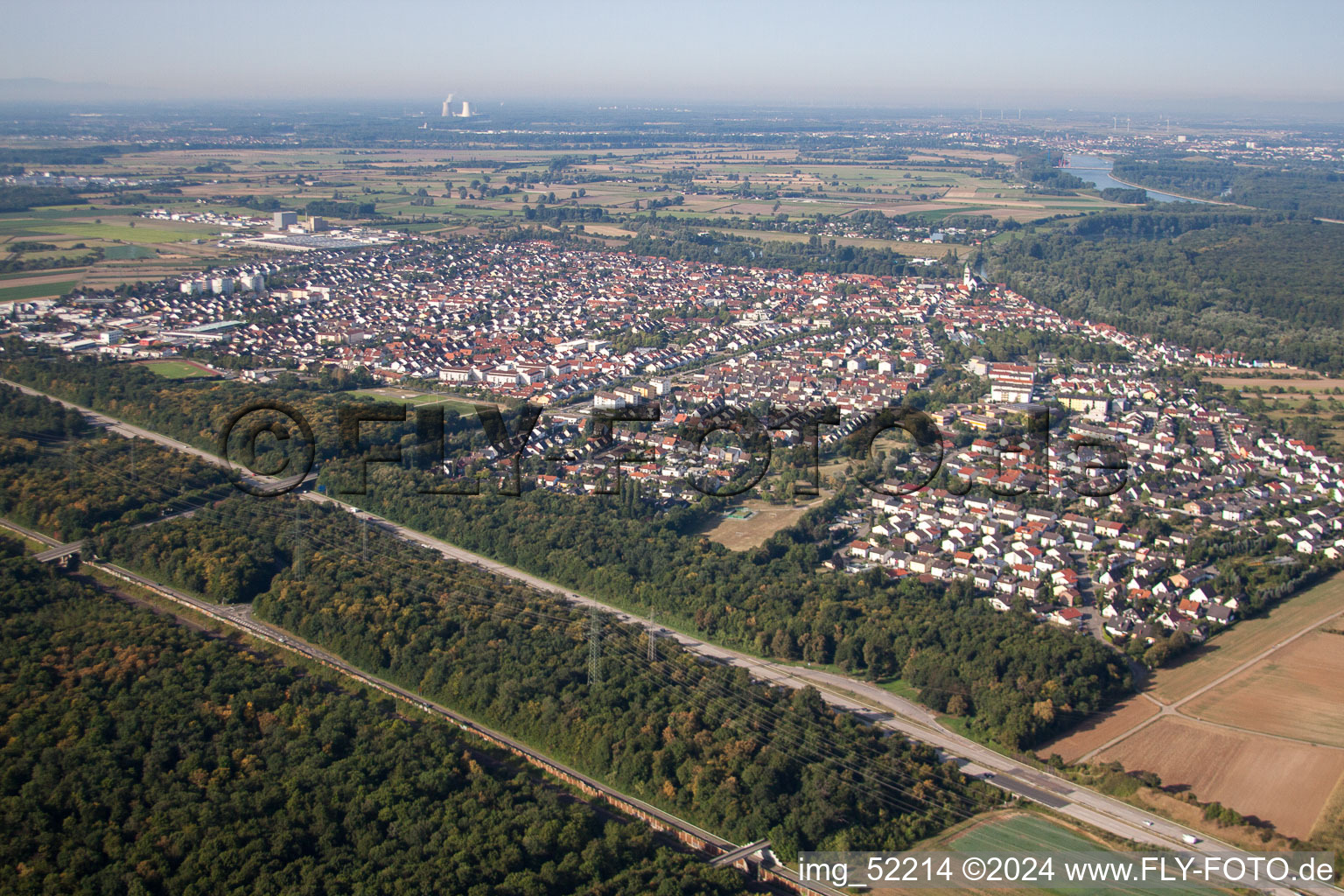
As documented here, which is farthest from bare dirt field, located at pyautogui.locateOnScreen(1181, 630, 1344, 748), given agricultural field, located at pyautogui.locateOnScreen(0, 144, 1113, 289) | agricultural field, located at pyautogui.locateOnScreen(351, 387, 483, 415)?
agricultural field, located at pyautogui.locateOnScreen(0, 144, 1113, 289)

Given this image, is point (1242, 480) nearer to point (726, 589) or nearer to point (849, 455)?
point (849, 455)

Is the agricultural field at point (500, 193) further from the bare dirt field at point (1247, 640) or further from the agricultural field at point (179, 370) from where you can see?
the bare dirt field at point (1247, 640)

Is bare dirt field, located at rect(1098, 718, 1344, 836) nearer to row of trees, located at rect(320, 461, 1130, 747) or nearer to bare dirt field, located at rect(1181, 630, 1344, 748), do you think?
bare dirt field, located at rect(1181, 630, 1344, 748)

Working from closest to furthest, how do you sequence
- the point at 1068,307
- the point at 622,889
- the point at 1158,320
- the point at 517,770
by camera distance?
the point at 622,889 → the point at 517,770 → the point at 1158,320 → the point at 1068,307

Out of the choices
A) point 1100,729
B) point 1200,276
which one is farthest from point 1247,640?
point 1200,276

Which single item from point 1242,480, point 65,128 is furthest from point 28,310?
point 65,128

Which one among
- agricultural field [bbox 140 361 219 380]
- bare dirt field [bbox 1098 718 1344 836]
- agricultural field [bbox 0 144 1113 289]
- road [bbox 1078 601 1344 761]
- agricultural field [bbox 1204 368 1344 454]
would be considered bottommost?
bare dirt field [bbox 1098 718 1344 836]

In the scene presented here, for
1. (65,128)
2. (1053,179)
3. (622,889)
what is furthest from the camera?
(65,128)
